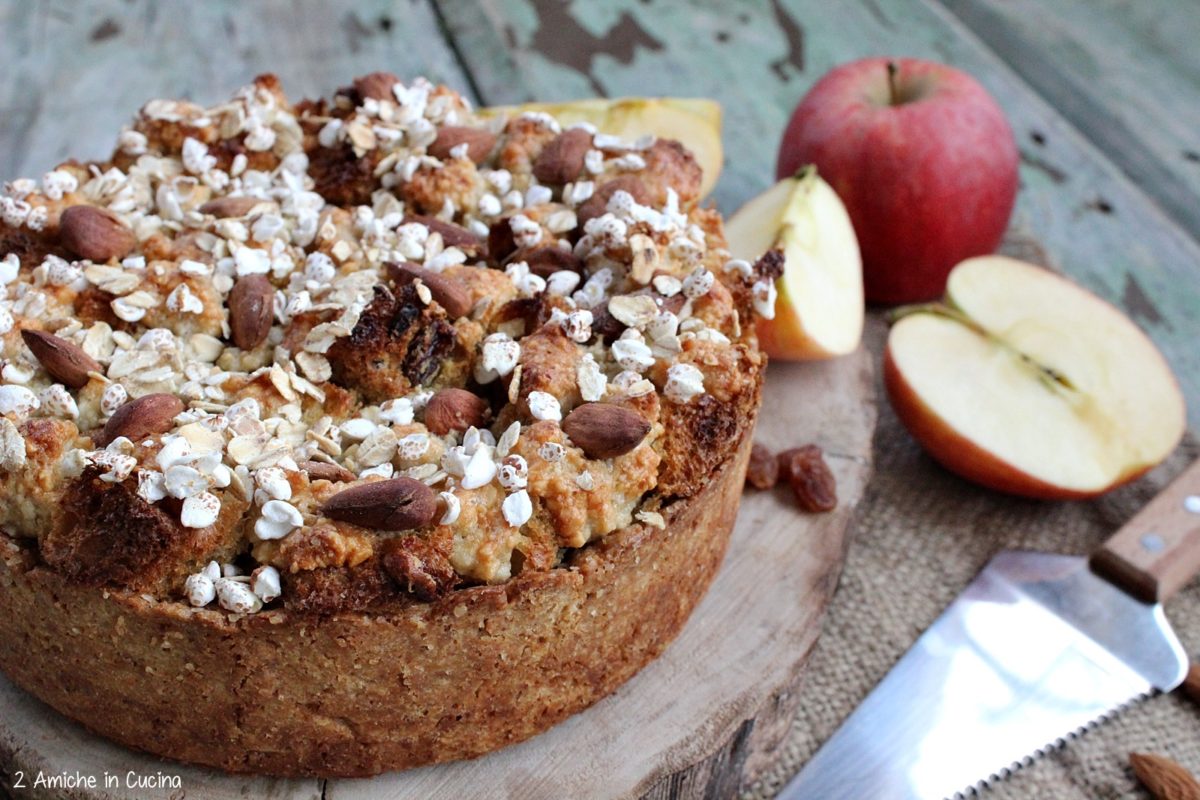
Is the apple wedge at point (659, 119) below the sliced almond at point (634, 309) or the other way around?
below

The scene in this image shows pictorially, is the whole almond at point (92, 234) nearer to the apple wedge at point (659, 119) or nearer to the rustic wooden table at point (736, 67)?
the apple wedge at point (659, 119)

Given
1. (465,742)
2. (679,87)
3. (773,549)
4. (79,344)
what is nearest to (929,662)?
(773,549)

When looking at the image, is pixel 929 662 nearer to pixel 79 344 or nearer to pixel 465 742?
pixel 465 742

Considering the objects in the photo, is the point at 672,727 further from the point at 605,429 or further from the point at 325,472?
the point at 325,472

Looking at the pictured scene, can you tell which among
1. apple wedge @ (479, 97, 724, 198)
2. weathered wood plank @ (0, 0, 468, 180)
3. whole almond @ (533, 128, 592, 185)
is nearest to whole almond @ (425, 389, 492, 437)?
whole almond @ (533, 128, 592, 185)

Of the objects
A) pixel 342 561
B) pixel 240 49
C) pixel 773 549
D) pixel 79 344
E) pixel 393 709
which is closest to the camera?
pixel 342 561

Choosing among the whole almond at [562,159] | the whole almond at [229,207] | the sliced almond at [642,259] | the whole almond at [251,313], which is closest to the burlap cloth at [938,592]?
the sliced almond at [642,259]
